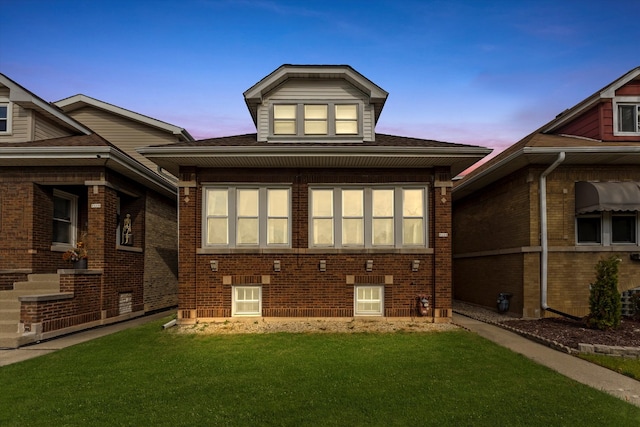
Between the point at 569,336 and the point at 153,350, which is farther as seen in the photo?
the point at 569,336

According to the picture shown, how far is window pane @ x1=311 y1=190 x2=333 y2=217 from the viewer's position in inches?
437

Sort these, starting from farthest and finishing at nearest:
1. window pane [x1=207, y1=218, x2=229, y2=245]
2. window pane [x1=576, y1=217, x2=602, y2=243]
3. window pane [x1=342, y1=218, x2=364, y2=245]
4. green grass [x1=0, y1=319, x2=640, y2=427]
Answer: window pane [x1=576, y1=217, x2=602, y2=243] → window pane [x1=342, y1=218, x2=364, y2=245] → window pane [x1=207, y1=218, x2=229, y2=245] → green grass [x1=0, y1=319, x2=640, y2=427]

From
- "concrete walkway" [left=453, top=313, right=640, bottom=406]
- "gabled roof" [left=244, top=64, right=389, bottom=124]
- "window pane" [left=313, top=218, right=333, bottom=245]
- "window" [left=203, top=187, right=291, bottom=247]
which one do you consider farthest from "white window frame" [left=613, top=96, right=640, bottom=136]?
"window" [left=203, top=187, right=291, bottom=247]

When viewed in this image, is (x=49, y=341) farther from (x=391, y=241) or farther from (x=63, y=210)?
(x=391, y=241)

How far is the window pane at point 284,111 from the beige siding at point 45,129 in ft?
25.0

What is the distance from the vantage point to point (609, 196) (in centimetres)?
1123

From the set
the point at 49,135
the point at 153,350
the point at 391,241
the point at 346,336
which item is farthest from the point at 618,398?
the point at 49,135

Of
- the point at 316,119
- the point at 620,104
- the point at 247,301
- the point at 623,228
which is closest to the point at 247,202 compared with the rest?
the point at 247,301

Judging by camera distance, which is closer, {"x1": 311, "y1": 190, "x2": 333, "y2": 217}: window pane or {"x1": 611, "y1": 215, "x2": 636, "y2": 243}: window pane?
{"x1": 311, "y1": 190, "x2": 333, "y2": 217}: window pane

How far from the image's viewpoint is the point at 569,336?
9.15 m

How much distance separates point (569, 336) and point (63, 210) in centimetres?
1494

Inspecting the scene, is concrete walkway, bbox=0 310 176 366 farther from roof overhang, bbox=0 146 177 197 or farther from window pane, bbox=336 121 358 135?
window pane, bbox=336 121 358 135

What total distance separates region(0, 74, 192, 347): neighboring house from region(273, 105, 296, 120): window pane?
4.74 meters

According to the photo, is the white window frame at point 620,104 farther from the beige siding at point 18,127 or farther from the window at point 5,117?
the window at point 5,117
